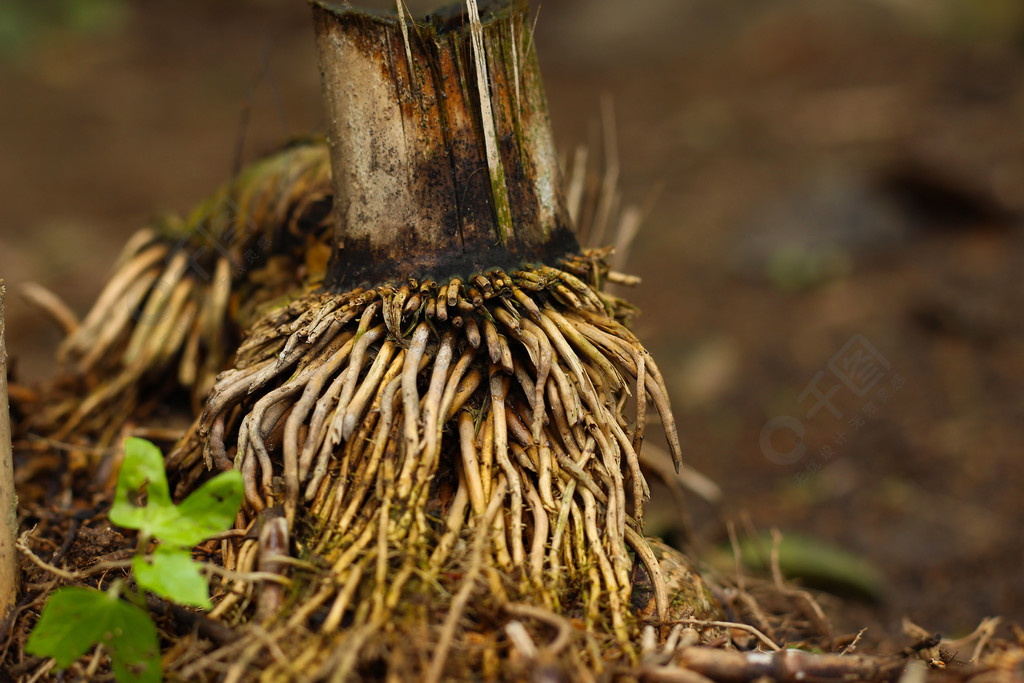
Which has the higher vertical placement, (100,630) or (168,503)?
(168,503)

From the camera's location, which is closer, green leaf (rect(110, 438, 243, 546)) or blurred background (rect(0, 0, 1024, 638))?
green leaf (rect(110, 438, 243, 546))

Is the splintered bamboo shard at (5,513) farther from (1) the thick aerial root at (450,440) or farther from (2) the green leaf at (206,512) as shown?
(2) the green leaf at (206,512)

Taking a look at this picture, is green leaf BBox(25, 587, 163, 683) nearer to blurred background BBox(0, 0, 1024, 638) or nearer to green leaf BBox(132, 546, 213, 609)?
green leaf BBox(132, 546, 213, 609)

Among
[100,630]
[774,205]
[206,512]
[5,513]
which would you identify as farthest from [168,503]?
[774,205]

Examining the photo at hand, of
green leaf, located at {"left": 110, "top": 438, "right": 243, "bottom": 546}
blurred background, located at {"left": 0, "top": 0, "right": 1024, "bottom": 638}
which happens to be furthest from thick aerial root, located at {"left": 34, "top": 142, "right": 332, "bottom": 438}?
green leaf, located at {"left": 110, "top": 438, "right": 243, "bottom": 546}

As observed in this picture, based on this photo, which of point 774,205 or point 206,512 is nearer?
point 206,512

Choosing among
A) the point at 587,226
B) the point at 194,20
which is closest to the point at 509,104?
the point at 587,226

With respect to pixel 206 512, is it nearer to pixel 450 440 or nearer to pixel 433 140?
pixel 450 440

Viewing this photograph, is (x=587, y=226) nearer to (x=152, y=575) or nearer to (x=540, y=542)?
(x=540, y=542)
